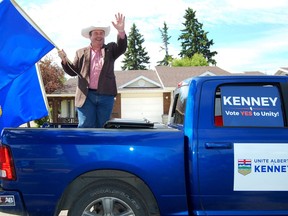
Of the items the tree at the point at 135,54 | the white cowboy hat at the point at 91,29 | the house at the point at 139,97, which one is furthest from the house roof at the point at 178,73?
the tree at the point at 135,54

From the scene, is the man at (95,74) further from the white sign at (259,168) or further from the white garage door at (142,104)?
the white garage door at (142,104)

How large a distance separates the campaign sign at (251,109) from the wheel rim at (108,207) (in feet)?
4.01

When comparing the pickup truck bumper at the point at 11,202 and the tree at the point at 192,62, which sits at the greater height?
the tree at the point at 192,62

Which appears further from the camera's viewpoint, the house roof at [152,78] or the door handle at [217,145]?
the house roof at [152,78]

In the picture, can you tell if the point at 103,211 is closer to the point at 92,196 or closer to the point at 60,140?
the point at 92,196

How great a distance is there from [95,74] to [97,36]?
0.53 m

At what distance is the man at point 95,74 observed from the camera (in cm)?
514

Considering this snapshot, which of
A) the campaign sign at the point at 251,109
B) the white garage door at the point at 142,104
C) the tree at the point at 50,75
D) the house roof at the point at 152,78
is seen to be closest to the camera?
the campaign sign at the point at 251,109

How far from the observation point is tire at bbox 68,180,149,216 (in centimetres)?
359

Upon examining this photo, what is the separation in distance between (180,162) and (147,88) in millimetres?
24746

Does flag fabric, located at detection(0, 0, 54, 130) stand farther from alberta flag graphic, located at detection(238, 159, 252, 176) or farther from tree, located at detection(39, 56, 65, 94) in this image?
tree, located at detection(39, 56, 65, 94)

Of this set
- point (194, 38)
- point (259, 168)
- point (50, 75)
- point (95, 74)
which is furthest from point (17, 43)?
point (194, 38)

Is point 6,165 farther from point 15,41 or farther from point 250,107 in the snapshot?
point 15,41

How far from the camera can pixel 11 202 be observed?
11.6ft
